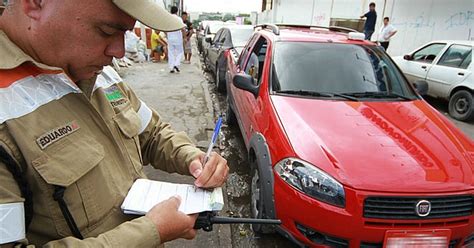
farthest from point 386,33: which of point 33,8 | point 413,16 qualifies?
point 33,8

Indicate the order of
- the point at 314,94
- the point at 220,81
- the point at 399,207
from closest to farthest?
the point at 399,207
the point at 314,94
the point at 220,81

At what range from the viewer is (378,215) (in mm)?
2074

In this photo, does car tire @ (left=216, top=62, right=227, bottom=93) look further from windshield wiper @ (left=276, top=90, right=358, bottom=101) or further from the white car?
windshield wiper @ (left=276, top=90, right=358, bottom=101)

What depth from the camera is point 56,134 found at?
894 mm

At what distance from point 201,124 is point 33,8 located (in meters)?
4.68

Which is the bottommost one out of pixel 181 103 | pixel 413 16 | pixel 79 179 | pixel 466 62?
pixel 181 103

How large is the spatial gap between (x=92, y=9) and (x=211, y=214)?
2.38 feet

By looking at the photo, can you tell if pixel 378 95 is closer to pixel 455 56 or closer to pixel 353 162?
pixel 353 162

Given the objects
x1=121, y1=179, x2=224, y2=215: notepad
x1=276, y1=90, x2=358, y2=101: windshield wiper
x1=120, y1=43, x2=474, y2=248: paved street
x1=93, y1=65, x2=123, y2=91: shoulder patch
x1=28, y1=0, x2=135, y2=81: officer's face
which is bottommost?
x1=120, y1=43, x2=474, y2=248: paved street

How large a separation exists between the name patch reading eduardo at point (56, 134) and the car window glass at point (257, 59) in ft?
8.99

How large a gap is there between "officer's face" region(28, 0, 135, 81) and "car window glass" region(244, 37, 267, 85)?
2.67 metres

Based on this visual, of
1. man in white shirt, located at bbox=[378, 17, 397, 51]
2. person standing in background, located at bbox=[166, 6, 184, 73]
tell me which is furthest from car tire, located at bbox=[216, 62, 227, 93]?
man in white shirt, located at bbox=[378, 17, 397, 51]

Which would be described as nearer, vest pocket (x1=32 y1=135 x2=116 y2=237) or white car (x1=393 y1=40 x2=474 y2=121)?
vest pocket (x1=32 y1=135 x2=116 y2=237)

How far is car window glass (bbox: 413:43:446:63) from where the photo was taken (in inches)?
283
